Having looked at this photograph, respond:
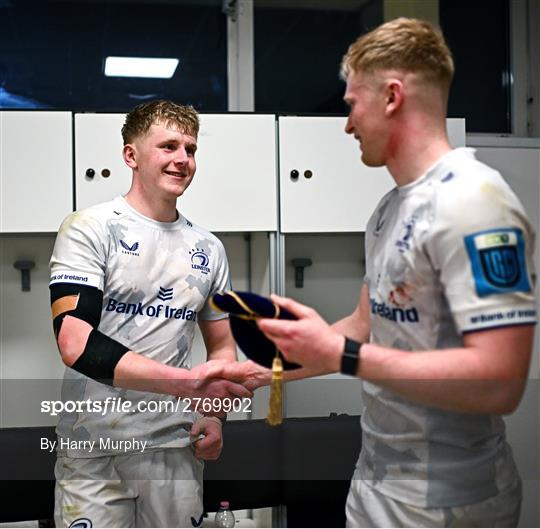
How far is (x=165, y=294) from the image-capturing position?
5.99ft

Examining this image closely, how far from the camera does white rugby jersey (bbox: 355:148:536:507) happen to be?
109 cm

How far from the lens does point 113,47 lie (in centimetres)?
329

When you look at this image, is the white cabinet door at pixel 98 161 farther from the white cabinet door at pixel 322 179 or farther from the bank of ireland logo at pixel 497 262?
the bank of ireland logo at pixel 497 262

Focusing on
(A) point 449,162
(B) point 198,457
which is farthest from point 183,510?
(A) point 449,162

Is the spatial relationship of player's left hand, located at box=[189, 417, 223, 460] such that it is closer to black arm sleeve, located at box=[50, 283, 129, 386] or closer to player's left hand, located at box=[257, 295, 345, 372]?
black arm sleeve, located at box=[50, 283, 129, 386]

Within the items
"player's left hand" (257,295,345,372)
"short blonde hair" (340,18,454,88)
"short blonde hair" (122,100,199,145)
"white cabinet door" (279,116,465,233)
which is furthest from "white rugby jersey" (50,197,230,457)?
"white cabinet door" (279,116,465,233)

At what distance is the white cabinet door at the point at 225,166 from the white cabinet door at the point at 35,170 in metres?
0.08

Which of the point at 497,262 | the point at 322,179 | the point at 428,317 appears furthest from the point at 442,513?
the point at 322,179

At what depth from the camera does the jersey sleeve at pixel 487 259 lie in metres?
1.08

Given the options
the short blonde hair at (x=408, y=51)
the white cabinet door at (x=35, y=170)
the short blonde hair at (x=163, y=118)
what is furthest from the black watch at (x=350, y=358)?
the white cabinet door at (x=35, y=170)

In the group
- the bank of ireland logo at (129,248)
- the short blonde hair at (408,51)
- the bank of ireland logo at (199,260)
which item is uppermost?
the short blonde hair at (408,51)

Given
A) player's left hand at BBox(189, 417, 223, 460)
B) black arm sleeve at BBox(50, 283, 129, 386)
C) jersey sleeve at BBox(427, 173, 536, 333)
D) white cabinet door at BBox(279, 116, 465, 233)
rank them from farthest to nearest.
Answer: white cabinet door at BBox(279, 116, 465, 233) → player's left hand at BBox(189, 417, 223, 460) → black arm sleeve at BBox(50, 283, 129, 386) → jersey sleeve at BBox(427, 173, 536, 333)

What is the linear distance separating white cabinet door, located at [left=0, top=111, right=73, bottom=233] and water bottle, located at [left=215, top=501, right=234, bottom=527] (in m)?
1.14

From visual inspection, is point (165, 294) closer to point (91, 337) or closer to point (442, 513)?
point (91, 337)
